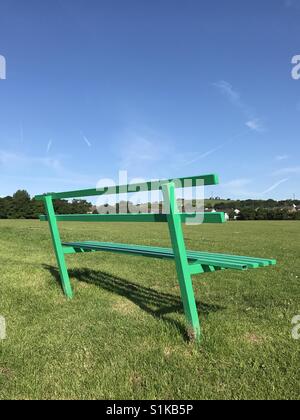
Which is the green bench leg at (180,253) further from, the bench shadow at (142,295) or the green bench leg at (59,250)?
the green bench leg at (59,250)

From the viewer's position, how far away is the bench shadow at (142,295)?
16.1ft

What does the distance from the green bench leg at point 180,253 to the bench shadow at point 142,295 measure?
16 cm

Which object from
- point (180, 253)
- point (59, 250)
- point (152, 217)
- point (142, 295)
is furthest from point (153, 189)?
point (59, 250)

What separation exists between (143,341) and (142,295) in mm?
2020

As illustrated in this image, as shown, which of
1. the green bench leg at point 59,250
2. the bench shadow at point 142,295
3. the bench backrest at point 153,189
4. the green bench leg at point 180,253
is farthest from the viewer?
the green bench leg at point 59,250

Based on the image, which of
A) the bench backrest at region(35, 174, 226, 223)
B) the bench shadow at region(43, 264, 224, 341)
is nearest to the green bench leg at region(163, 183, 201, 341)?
the bench backrest at region(35, 174, 226, 223)

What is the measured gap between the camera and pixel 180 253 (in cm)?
386

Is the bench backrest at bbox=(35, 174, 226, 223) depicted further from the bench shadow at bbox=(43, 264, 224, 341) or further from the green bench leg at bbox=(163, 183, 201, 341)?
the bench shadow at bbox=(43, 264, 224, 341)

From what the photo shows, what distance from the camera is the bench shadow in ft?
16.1

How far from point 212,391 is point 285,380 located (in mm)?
561

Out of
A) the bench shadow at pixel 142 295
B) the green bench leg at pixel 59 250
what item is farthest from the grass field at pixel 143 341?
the green bench leg at pixel 59 250

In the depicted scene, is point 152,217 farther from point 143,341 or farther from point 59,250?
point 59,250

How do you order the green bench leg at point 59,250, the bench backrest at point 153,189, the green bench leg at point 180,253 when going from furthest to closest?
the green bench leg at point 59,250
the green bench leg at point 180,253
the bench backrest at point 153,189
